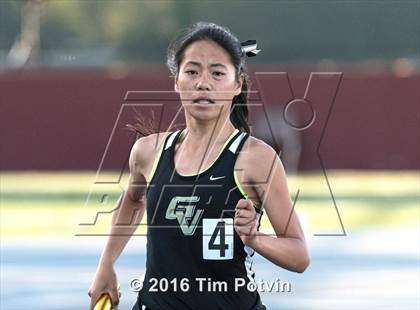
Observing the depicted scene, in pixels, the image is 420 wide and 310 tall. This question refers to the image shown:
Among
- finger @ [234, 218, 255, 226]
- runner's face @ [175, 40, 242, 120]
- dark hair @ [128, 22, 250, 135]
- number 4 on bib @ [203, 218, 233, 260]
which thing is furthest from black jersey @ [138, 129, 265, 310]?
dark hair @ [128, 22, 250, 135]

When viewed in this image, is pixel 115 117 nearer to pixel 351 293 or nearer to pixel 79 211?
pixel 79 211

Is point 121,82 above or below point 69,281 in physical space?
above

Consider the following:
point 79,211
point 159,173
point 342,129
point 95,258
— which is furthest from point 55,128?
point 159,173

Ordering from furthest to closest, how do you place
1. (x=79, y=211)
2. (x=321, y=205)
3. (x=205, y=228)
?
1. (x=321, y=205)
2. (x=79, y=211)
3. (x=205, y=228)

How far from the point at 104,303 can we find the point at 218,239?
2.19 feet

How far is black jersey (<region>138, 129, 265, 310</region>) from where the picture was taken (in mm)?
4977

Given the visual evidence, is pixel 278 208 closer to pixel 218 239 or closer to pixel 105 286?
pixel 218 239

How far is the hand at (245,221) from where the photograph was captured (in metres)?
4.65

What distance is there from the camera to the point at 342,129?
27.1m

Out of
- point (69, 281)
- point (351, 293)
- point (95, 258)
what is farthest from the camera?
point (95, 258)

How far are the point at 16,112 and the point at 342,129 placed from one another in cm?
700

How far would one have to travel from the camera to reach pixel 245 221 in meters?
4.65

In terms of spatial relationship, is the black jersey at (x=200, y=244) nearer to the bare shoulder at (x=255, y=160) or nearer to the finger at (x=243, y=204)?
the bare shoulder at (x=255, y=160)

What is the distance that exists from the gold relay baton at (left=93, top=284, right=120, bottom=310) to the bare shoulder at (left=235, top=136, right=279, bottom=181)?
0.83m
